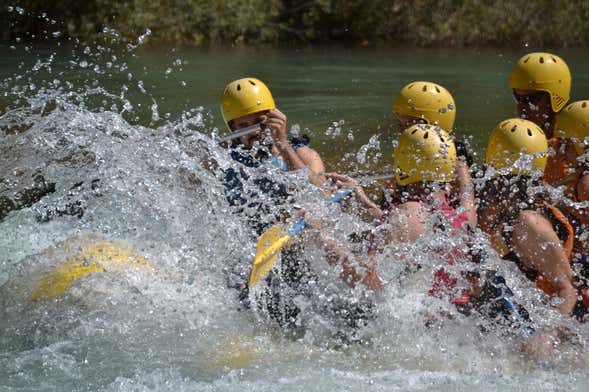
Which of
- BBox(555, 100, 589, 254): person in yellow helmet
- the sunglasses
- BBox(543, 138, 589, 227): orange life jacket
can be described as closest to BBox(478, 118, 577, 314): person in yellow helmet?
BBox(555, 100, 589, 254): person in yellow helmet

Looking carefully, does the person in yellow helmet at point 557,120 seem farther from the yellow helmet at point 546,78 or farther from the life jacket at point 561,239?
the life jacket at point 561,239

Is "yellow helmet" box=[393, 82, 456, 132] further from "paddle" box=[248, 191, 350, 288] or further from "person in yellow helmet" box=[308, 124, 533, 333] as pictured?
"paddle" box=[248, 191, 350, 288]

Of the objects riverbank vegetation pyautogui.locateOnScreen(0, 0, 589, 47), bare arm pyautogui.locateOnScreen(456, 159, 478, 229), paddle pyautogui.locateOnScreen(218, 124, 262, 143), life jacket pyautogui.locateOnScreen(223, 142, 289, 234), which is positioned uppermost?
paddle pyautogui.locateOnScreen(218, 124, 262, 143)

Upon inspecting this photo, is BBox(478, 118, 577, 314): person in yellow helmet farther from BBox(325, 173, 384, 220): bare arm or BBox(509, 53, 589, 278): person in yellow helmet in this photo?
BBox(325, 173, 384, 220): bare arm

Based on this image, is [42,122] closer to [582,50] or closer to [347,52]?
[347,52]

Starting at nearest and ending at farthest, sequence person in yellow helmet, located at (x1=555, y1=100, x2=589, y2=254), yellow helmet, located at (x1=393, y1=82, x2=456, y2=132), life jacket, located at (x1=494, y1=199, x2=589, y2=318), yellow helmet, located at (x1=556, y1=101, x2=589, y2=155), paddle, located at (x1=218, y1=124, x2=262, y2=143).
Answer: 1. life jacket, located at (x1=494, y1=199, x2=589, y2=318)
2. person in yellow helmet, located at (x1=555, y1=100, x2=589, y2=254)
3. yellow helmet, located at (x1=556, y1=101, x2=589, y2=155)
4. paddle, located at (x1=218, y1=124, x2=262, y2=143)
5. yellow helmet, located at (x1=393, y1=82, x2=456, y2=132)

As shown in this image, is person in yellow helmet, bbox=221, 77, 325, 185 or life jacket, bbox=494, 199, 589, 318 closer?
life jacket, bbox=494, 199, 589, 318

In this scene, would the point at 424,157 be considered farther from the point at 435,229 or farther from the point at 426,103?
the point at 426,103

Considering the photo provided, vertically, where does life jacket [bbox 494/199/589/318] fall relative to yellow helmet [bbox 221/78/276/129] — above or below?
below

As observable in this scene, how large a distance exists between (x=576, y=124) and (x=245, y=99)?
6.50 feet

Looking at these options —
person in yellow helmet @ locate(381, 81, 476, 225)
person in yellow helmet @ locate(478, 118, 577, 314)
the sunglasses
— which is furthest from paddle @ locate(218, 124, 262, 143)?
the sunglasses

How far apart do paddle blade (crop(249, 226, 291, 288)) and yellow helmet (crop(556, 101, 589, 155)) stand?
70.8 inches

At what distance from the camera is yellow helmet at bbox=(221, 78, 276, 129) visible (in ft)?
17.3

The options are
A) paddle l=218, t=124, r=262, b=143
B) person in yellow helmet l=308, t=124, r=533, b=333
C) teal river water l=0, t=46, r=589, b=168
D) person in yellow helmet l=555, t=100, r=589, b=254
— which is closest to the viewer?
person in yellow helmet l=308, t=124, r=533, b=333
